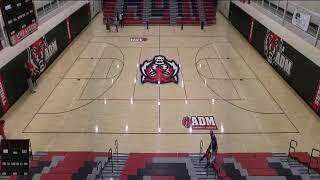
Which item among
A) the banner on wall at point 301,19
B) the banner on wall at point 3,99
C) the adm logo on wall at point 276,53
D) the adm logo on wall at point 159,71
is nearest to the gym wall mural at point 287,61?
the adm logo on wall at point 276,53

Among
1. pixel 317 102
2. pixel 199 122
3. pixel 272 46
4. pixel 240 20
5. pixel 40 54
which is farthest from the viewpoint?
pixel 240 20

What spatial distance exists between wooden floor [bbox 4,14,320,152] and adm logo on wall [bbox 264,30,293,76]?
539 mm

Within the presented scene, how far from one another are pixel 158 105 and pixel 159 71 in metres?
3.66

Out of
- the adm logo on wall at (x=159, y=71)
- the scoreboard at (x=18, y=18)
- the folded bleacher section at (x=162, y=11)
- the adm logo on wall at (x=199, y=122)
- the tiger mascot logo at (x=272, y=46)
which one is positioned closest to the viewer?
the adm logo on wall at (x=199, y=122)

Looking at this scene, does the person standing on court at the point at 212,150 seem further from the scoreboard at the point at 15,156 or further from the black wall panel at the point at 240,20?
the black wall panel at the point at 240,20

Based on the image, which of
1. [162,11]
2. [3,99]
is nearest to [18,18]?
[3,99]

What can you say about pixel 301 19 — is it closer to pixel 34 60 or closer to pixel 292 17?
pixel 292 17

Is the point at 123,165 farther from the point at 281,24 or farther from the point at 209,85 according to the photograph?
the point at 281,24

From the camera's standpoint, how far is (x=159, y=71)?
16359 mm

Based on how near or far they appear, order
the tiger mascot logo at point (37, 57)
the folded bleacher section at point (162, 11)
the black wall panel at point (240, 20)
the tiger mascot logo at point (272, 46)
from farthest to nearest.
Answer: the folded bleacher section at point (162, 11) → the black wall panel at point (240, 20) → the tiger mascot logo at point (272, 46) → the tiger mascot logo at point (37, 57)

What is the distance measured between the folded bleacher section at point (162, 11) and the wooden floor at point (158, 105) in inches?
289

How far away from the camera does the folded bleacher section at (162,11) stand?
86.7 ft

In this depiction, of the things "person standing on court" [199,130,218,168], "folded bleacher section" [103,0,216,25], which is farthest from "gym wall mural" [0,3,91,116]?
"person standing on court" [199,130,218,168]

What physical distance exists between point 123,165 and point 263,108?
6818mm
